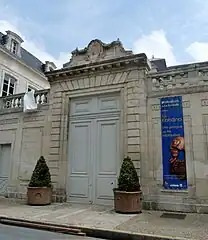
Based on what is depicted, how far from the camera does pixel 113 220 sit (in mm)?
4770

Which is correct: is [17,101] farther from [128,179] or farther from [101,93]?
[128,179]

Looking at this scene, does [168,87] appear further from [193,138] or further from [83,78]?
[83,78]

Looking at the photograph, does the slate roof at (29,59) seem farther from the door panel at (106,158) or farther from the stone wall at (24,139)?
the door panel at (106,158)

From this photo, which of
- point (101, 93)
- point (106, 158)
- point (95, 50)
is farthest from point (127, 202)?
point (95, 50)

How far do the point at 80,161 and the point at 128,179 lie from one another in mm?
1989

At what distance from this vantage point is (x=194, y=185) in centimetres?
579

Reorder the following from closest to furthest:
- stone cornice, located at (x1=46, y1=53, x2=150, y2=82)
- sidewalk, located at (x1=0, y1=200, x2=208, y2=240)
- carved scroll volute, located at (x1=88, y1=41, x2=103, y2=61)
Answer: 1. sidewalk, located at (x1=0, y1=200, x2=208, y2=240)
2. stone cornice, located at (x1=46, y1=53, x2=150, y2=82)
3. carved scroll volute, located at (x1=88, y1=41, x2=103, y2=61)

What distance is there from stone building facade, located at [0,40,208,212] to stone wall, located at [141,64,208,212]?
22 mm

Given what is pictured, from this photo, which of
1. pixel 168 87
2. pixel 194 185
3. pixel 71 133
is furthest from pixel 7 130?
pixel 194 185

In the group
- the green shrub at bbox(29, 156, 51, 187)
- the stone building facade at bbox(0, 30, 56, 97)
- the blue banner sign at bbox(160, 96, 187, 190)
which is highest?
the stone building facade at bbox(0, 30, 56, 97)

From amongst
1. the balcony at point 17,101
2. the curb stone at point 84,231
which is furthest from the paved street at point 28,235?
the balcony at point 17,101

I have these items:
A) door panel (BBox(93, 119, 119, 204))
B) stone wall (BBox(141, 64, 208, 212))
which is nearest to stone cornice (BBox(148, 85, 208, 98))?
stone wall (BBox(141, 64, 208, 212))

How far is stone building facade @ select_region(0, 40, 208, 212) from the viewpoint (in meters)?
6.08

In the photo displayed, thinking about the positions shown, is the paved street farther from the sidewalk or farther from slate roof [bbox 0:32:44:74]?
slate roof [bbox 0:32:44:74]
